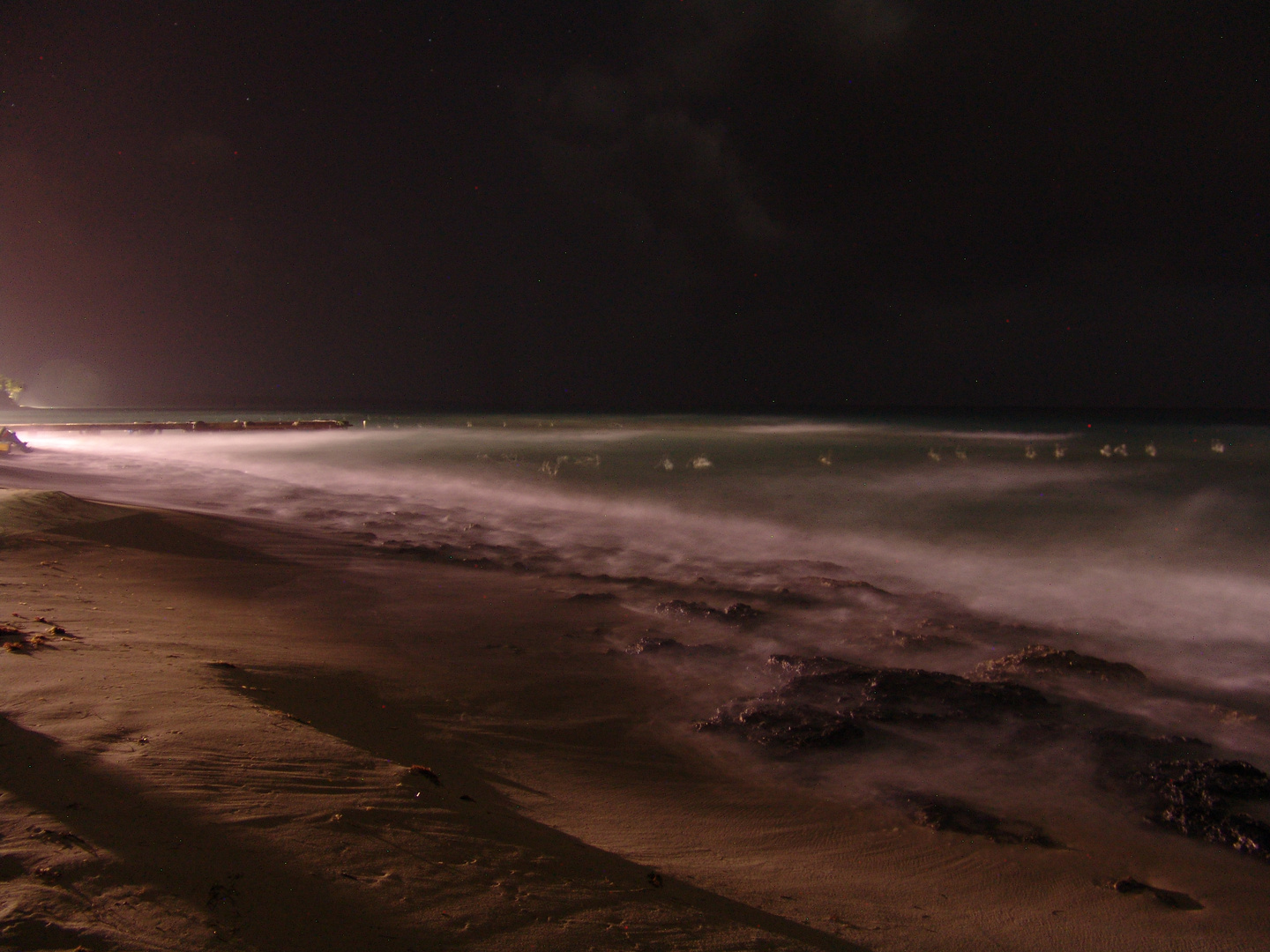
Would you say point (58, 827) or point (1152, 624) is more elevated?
point (58, 827)

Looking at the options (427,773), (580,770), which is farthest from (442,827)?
(580,770)

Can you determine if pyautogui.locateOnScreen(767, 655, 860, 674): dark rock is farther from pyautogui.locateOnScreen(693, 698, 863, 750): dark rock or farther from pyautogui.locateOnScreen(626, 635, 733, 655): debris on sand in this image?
pyautogui.locateOnScreen(693, 698, 863, 750): dark rock

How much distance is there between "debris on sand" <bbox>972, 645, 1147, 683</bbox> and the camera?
691 centimetres

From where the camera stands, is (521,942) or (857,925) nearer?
(521,942)

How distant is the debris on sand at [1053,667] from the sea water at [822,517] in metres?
1.43

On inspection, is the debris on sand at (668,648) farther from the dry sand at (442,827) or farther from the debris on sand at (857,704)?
the debris on sand at (857,704)

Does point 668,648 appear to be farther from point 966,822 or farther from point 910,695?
point 966,822

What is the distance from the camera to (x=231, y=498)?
58.9 feet

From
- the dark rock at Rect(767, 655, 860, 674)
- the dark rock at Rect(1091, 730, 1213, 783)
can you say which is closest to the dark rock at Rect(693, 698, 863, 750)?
the dark rock at Rect(767, 655, 860, 674)

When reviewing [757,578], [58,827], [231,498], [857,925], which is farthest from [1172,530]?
[231,498]

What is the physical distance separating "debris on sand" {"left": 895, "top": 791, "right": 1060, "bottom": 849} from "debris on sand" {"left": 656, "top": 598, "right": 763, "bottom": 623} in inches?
153

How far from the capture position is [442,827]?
3275mm

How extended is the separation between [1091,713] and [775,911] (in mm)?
4611

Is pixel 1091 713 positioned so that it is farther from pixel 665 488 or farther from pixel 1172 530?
pixel 665 488
